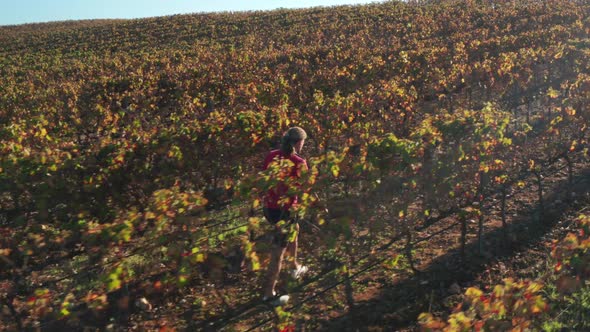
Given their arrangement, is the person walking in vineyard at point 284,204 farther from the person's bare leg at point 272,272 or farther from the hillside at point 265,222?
the hillside at point 265,222

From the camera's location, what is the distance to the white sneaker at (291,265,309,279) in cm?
491

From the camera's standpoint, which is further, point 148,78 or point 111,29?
point 111,29

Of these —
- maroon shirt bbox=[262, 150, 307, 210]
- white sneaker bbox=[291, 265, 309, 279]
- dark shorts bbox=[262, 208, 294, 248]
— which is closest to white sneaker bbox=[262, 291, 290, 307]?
white sneaker bbox=[291, 265, 309, 279]

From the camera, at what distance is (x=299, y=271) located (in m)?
5.18

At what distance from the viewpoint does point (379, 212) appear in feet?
14.9

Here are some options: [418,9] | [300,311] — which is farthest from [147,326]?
[418,9]

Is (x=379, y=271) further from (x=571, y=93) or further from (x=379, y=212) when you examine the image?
(x=571, y=93)

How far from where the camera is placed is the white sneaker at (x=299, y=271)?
4910 mm

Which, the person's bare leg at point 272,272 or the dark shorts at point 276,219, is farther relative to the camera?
the person's bare leg at point 272,272

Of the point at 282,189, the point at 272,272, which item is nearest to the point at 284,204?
the point at 282,189

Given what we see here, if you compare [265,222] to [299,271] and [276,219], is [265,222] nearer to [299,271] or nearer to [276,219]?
[276,219]

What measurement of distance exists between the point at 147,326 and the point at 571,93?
28.0 ft

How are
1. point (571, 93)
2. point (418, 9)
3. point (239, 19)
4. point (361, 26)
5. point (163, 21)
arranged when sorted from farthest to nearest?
1. point (163, 21)
2. point (239, 19)
3. point (418, 9)
4. point (361, 26)
5. point (571, 93)

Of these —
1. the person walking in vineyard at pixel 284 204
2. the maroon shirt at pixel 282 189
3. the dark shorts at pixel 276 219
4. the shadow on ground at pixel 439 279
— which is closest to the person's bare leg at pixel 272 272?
the person walking in vineyard at pixel 284 204
